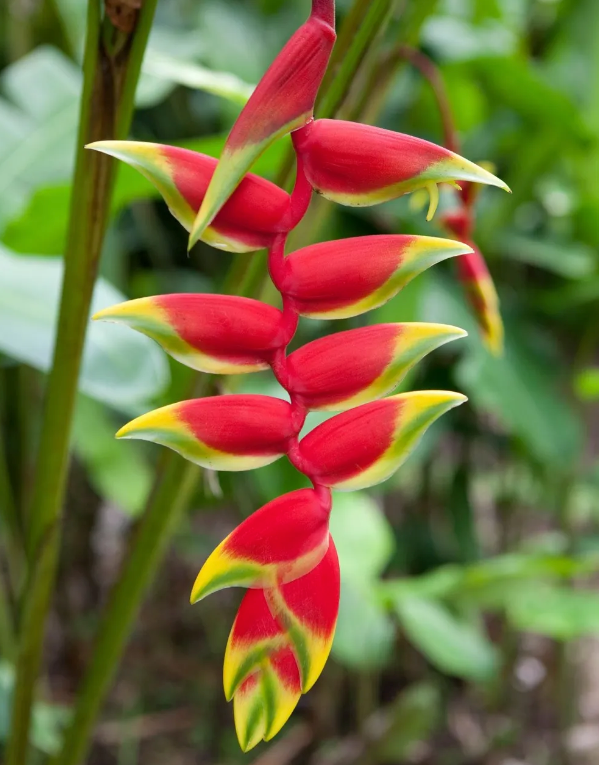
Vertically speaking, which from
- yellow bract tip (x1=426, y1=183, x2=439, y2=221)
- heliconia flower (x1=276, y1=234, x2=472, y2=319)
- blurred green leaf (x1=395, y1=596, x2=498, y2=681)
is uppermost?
yellow bract tip (x1=426, y1=183, x2=439, y2=221)

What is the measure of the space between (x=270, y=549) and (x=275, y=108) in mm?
81

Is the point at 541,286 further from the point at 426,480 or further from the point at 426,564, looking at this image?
the point at 426,564

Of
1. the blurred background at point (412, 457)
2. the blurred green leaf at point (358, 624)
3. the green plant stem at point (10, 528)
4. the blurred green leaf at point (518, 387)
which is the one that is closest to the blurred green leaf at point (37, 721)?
the blurred background at point (412, 457)

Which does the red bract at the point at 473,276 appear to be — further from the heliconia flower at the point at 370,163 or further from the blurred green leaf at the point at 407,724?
the blurred green leaf at the point at 407,724

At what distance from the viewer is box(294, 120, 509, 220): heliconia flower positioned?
0.13 m

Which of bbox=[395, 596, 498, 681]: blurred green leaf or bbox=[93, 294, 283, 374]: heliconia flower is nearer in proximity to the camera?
bbox=[93, 294, 283, 374]: heliconia flower

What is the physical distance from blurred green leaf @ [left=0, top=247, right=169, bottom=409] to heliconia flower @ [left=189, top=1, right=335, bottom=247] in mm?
243

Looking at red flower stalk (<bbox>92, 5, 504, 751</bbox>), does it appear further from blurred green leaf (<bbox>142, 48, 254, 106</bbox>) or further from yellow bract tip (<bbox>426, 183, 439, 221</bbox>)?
blurred green leaf (<bbox>142, 48, 254, 106</bbox>)

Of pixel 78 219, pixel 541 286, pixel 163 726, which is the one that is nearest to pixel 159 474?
pixel 78 219

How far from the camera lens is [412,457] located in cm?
98

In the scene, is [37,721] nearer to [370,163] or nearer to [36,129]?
[36,129]

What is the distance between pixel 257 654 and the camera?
0.13 metres

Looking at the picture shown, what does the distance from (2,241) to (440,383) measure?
2.30ft

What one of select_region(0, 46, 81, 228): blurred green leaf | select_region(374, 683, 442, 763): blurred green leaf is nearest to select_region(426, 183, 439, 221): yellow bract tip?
select_region(0, 46, 81, 228): blurred green leaf
